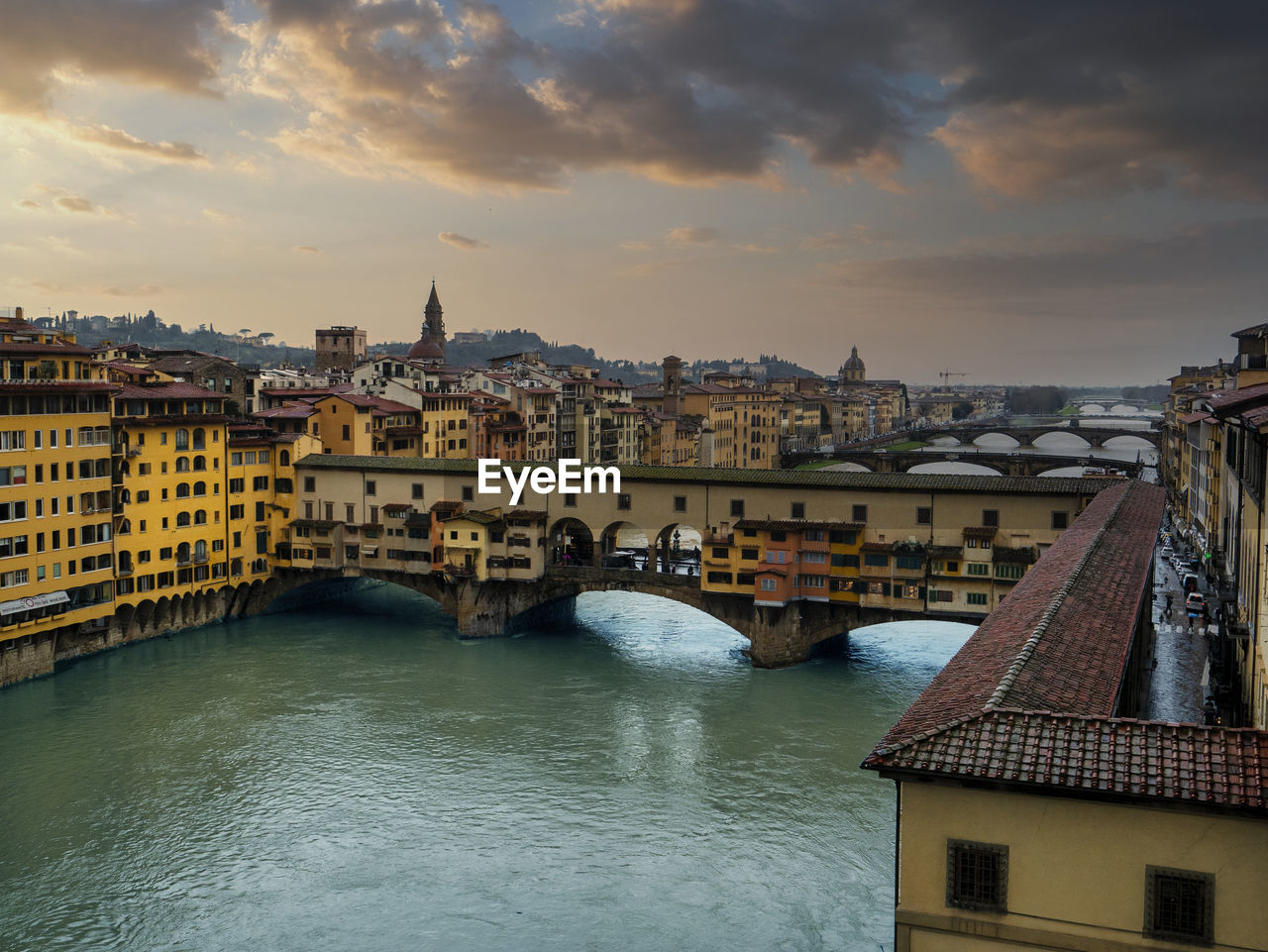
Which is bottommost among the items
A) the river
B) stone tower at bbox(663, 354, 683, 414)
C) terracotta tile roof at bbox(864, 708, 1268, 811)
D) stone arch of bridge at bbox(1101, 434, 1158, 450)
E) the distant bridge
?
the river

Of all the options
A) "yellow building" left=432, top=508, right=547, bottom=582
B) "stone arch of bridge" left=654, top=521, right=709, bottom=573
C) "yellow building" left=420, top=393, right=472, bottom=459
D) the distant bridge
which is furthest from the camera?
the distant bridge

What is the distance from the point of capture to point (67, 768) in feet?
97.2

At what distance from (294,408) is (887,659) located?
105 ft

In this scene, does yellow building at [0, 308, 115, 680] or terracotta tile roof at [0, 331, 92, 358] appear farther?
terracotta tile roof at [0, 331, 92, 358]

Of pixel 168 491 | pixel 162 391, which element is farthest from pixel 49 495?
pixel 162 391

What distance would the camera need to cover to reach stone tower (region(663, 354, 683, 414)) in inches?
4419

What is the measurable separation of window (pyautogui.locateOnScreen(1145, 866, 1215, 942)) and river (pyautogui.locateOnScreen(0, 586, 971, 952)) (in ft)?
33.4

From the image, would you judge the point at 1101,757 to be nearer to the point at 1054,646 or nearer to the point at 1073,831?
the point at 1073,831

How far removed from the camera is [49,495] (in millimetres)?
38719

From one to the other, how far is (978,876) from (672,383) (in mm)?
104157

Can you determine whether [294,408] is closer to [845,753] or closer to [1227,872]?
[845,753]

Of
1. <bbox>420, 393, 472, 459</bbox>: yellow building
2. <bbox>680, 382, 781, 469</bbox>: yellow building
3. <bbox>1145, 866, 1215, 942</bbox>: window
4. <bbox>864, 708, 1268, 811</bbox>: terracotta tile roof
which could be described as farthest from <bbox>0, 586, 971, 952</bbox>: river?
<bbox>680, 382, 781, 469</bbox>: yellow building

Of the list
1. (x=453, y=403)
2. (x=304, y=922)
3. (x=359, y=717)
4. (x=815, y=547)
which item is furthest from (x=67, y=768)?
(x=453, y=403)

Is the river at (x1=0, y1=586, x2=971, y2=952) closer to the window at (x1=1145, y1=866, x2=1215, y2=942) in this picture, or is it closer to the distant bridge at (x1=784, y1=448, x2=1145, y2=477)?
the window at (x1=1145, y1=866, x2=1215, y2=942)
